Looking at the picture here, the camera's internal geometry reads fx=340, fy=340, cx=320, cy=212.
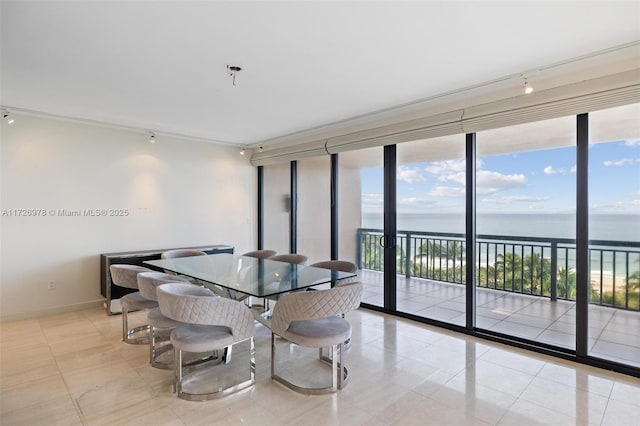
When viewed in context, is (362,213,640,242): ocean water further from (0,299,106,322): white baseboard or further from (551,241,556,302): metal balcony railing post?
(0,299,106,322): white baseboard

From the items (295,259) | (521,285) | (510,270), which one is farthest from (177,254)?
(521,285)

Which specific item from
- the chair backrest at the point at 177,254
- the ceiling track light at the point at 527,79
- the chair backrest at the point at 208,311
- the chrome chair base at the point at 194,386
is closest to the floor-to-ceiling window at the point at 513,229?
the ceiling track light at the point at 527,79

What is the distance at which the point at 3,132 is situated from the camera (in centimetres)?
408

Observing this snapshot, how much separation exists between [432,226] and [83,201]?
4.69 m

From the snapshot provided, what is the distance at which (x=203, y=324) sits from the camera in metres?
2.36

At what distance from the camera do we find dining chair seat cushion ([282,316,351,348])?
2.46 metres

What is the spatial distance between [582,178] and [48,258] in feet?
19.9

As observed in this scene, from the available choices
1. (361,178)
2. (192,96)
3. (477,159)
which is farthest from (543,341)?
(192,96)

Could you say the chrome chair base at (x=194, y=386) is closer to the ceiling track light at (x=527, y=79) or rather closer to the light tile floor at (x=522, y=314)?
the light tile floor at (x=522, y=314)

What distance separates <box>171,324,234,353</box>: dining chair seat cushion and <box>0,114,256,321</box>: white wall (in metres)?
2.99

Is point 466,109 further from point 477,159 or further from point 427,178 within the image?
point 427,178

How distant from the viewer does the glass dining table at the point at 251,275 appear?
2.78 meters

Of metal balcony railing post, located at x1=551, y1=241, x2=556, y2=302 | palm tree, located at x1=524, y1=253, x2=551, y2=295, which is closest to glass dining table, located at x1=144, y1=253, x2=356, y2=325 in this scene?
metal balcony railing post, located at x1=551, y1=241, x2=556, y2=302

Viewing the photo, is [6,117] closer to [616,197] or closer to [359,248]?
[359,248]
